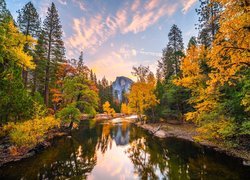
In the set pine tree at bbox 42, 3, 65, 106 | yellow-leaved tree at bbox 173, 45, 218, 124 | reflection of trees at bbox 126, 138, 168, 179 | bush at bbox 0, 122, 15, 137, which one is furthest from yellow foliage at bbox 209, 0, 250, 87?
pine tree at bbox 42, 3, 65, 106

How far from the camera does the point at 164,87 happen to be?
3709 centimetres

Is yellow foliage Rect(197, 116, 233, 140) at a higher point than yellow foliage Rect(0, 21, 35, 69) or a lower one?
lower

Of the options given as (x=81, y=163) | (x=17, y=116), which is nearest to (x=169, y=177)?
(x=81, y=163)

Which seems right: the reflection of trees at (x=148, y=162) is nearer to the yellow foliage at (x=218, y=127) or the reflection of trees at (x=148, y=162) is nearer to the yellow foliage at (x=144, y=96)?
the yellow foliage at (x=218, y=127)

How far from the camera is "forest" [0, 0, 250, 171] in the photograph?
715cm

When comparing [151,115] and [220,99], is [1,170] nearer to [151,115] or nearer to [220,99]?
[220,99]

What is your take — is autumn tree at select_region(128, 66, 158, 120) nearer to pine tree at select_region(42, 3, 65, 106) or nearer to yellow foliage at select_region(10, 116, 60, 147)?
pine tree at select_region(42, 3, 65, 106)

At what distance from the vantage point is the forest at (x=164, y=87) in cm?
715

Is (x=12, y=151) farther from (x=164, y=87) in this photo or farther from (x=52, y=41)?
(x=164, y=87)

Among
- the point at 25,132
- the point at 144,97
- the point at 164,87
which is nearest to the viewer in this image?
the point at 25,132

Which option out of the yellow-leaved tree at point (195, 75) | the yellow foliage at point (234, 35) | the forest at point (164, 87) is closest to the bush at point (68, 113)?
the forest at point (164, 87)

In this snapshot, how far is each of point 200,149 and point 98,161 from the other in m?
8.77

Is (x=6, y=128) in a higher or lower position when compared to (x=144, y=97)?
lower

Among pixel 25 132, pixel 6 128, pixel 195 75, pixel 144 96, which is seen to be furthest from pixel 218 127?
pixel 144 96
